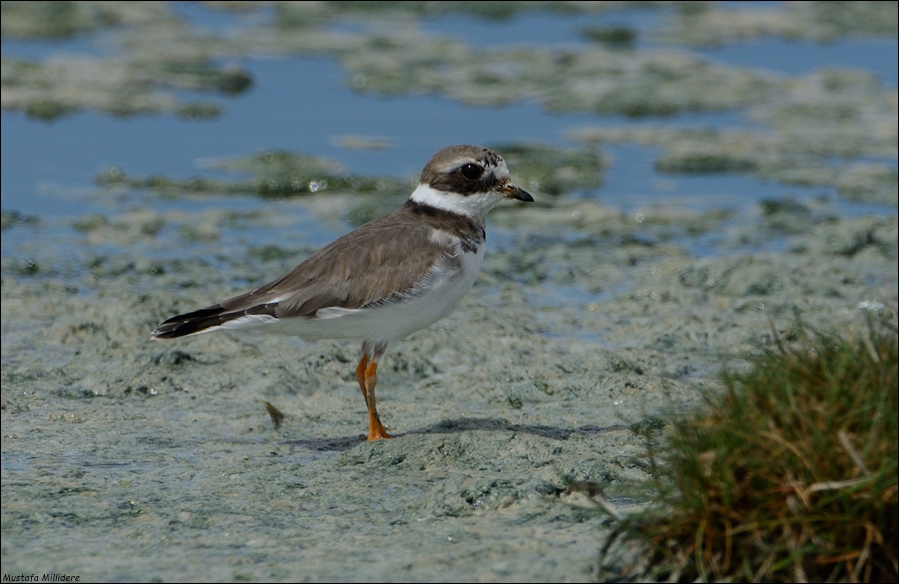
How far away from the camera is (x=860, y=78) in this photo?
13.1 meters

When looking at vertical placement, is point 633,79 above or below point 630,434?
above

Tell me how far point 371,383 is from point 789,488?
262cm

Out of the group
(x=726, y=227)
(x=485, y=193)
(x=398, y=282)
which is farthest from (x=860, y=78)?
(x=398, y=282)

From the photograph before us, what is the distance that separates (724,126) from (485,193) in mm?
6708

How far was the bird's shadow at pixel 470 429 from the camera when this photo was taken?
5586mm

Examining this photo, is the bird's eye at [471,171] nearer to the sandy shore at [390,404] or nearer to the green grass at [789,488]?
the sandy shore at [390,404]

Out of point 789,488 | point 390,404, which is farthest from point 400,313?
point 789,488

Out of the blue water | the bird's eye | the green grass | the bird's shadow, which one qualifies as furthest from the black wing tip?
the blue water

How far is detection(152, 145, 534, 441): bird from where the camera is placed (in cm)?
565

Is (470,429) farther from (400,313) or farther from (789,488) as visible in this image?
(789,488)

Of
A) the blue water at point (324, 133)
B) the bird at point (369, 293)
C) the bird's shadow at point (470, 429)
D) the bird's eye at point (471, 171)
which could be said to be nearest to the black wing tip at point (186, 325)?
the bird at point (369, 293)

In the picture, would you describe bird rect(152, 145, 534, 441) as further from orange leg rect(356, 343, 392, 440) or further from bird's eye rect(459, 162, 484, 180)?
bird's eye rect(459, 162, 484, 180)

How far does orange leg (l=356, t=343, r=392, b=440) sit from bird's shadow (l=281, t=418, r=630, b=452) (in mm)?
93

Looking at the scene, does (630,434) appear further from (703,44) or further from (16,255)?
(703,44)
